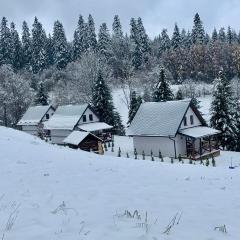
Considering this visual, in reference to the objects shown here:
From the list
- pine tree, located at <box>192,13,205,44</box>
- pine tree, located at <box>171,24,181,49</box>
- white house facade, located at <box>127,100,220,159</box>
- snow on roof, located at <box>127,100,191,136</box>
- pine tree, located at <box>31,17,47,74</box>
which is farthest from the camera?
pine tree, located at <box>192,13,205,44</box>

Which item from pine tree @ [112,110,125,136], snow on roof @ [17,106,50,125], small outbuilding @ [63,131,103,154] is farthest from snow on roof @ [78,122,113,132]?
snow on roof @ [17,106,50,125]

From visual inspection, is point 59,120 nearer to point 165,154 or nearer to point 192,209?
point 165,154

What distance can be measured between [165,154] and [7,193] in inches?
1334

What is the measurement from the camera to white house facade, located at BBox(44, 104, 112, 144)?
182 ft

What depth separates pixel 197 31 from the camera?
119 meters

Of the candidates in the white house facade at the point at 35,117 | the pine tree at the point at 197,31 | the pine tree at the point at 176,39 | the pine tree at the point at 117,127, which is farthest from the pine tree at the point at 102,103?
the pine tree at the point at 197,31

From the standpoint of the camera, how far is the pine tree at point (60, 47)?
110312 millimetres

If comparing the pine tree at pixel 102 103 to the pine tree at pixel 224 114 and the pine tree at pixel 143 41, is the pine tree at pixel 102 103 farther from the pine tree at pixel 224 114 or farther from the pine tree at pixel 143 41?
the pine tree at pixel 143 41

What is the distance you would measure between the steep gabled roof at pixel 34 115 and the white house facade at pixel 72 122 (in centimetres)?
862

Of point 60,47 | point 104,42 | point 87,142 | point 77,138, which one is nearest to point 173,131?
point 87,142

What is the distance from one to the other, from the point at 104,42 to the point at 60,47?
12.6 metres

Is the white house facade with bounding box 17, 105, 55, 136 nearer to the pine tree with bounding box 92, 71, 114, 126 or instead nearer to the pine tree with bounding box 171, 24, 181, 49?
the pine tree with bounding box 92, 71, 114, 126

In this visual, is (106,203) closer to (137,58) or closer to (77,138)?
(77,138)

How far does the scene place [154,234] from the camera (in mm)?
6969
